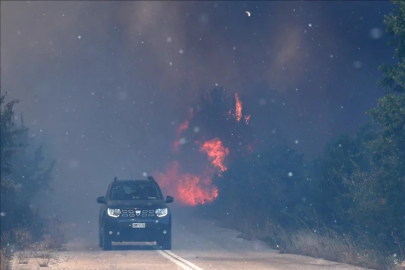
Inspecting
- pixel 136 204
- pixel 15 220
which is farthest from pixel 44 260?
pixel 15 220

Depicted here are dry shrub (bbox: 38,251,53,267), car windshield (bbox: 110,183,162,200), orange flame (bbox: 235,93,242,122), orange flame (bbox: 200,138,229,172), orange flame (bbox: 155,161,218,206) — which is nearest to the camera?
dry shrub (bbox: 38,251,53,267)

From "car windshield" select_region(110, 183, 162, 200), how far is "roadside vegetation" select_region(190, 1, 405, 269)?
4.44 metres

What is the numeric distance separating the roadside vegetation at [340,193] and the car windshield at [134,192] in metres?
4.44

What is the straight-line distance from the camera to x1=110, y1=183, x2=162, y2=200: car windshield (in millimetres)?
22078

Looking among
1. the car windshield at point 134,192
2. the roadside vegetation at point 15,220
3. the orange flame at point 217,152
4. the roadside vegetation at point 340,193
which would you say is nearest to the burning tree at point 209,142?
the orange flame at point 217,152

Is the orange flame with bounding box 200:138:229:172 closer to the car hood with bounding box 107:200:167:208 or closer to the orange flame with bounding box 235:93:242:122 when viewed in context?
the orange flame with bounding box 235:93:242:122

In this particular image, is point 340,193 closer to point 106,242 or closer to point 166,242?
point 166,242

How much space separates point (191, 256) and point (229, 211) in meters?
20.2

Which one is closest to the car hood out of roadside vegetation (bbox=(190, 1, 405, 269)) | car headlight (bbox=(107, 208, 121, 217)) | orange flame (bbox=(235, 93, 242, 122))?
car headlight (bbox=(107, 208, 121, 217))

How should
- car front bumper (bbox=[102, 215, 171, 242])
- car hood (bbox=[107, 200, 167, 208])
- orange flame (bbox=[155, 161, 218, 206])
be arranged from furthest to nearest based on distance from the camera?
orange flame (bbox=[155, 161, 218, 206]) → car hood (bbox=[107, 200, 167, 208]) → car front bumper (bbox=[102, 215, 171, 242])

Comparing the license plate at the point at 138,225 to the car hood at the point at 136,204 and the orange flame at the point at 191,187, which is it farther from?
the orange flame at the point at 191,187

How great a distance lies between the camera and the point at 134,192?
2241cm

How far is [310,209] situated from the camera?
2611 centimetres

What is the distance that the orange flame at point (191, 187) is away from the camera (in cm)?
4966
